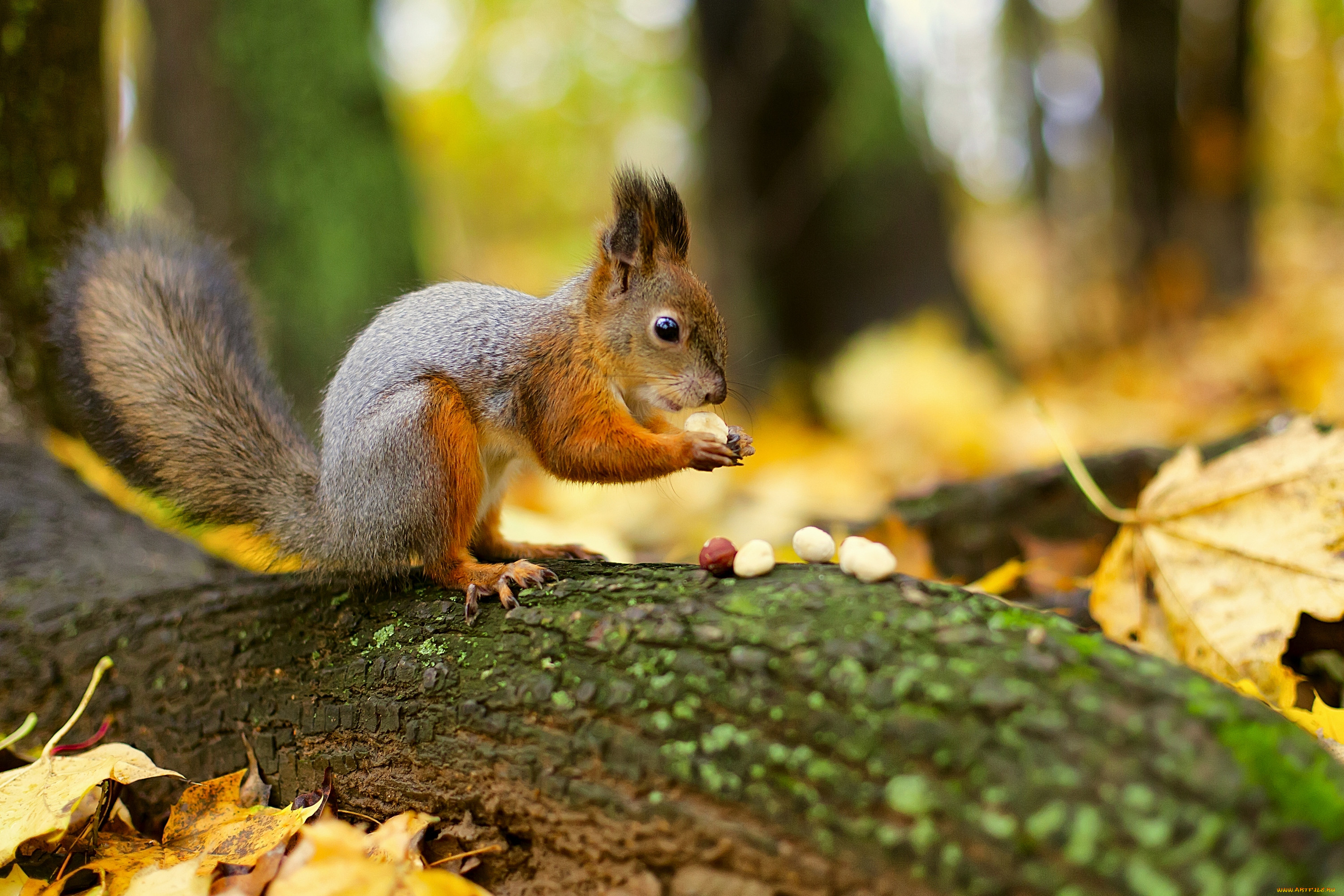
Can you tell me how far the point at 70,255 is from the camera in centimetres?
187

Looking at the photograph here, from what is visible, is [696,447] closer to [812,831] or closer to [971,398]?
[812,831]

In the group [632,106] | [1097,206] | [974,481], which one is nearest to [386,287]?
[974,481]

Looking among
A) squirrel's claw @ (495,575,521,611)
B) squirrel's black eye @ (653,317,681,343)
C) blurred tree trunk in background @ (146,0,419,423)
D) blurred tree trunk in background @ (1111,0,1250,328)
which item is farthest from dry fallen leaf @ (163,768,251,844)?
blurred tree trunk in background @ (1111,0,1250,328)

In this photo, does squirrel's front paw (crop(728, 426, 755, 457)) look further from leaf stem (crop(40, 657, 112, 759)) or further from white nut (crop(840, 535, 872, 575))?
leaf stem (crop(40, 657, 112, 759))

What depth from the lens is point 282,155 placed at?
3.97 meters

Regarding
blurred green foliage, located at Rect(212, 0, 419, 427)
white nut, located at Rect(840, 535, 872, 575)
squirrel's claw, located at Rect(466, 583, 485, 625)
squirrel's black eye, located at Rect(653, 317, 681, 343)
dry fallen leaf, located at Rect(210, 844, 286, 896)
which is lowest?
dry fallen leaf, located at Rect(210, 844, 286, 896)

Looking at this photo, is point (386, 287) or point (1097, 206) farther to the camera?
point (1097, 206)

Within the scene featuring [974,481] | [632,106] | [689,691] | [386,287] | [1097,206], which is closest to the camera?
[689,691]

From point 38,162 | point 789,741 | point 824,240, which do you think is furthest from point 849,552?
Result: point 824,240

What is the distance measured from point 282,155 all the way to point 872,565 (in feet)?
12.1

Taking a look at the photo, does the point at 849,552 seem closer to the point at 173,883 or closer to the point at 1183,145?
the point at 173,883

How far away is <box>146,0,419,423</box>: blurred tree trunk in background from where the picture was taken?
3939 millimetres

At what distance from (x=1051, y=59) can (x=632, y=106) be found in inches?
298

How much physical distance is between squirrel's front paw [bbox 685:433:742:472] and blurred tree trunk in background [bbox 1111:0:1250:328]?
5.54 meters
